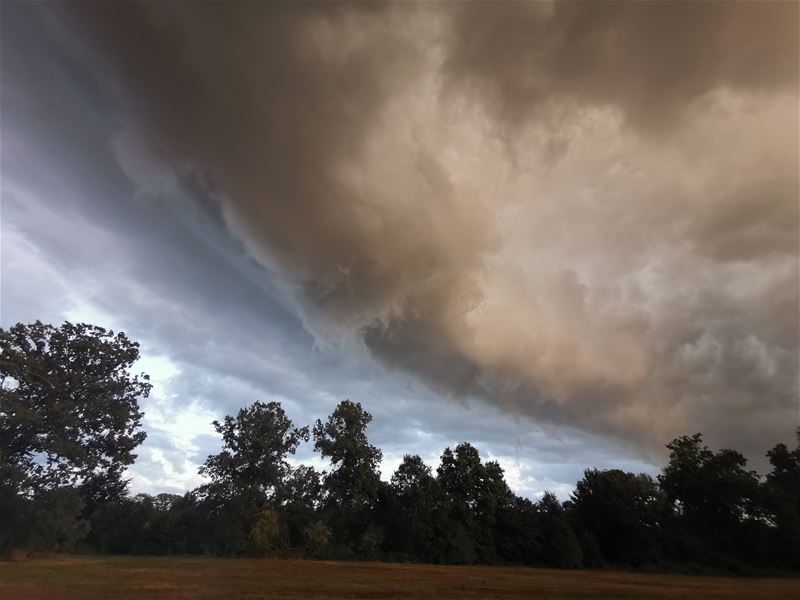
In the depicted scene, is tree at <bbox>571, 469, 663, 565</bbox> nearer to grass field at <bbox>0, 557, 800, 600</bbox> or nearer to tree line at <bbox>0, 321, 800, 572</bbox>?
tree line at <bbox>0, 321, 800, 572</bbox>

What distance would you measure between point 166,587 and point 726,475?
65073mm

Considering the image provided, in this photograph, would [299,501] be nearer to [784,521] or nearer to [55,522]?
[55,522]

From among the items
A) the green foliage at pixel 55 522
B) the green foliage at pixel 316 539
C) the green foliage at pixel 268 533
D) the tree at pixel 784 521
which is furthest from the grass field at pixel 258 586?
the tree at pixel 784 521

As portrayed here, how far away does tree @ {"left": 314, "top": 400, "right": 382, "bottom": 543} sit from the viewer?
50906 millimetres

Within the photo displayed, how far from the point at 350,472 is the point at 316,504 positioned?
16.2ft

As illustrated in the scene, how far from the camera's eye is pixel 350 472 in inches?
2098

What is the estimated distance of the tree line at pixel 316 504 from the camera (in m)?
40.7

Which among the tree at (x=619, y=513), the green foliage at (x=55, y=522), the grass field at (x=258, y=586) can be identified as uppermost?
the tree at (x=619, y=513)

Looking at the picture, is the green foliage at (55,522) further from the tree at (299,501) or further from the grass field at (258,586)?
the tree at (299,501)

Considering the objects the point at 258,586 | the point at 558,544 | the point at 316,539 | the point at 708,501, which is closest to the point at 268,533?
the point at 316,539

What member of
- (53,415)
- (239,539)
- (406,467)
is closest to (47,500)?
(53,415)

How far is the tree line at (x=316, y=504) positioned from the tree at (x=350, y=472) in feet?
0.44

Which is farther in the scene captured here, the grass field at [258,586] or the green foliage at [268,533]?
the green foliage at [268,533]

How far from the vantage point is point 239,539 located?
45.5m
